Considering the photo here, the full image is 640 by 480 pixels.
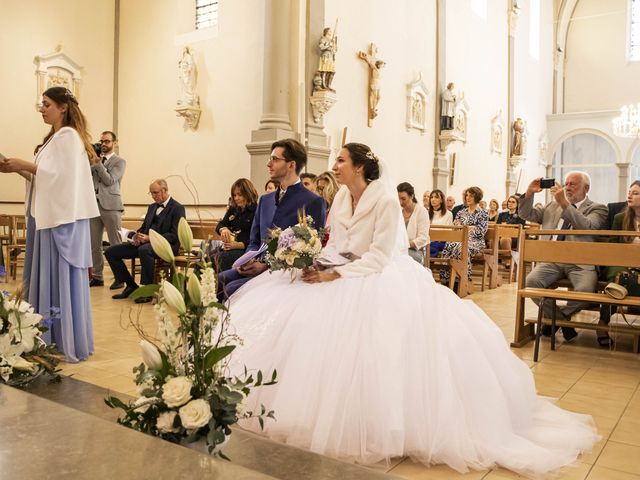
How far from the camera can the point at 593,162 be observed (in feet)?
72.6

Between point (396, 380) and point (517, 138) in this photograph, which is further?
point (517, 138)

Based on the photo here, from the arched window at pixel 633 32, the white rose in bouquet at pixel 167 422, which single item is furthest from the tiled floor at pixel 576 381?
the arched window at pixel 633 32

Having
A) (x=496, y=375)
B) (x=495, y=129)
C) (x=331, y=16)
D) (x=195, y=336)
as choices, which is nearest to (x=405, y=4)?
(x=331, y=16)

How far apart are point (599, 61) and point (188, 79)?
55.1ft

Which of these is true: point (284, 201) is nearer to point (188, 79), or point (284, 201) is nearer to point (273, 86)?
point (273, 86)

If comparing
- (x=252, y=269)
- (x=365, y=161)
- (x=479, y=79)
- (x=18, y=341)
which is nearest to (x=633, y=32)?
(x=479, y=79)

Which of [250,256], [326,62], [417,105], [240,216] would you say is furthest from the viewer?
[417,105]

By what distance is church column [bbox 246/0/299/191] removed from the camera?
897 cm

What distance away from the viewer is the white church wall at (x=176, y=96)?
9.71 meters

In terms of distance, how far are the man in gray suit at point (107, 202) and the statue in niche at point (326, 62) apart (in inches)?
125

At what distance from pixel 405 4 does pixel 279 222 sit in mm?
9196

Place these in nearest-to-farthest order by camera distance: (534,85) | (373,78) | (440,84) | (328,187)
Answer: (328,187), (373,78), (440,84), (534,85)

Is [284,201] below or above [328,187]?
below

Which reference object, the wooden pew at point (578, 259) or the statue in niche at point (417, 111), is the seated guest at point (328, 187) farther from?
the statue in niche at point (417, 111)
